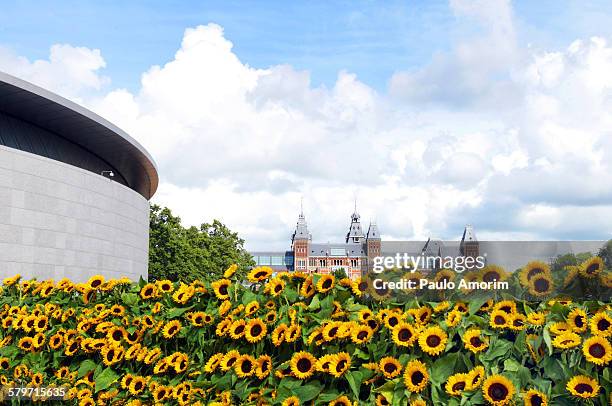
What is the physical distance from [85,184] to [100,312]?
22.6 metres

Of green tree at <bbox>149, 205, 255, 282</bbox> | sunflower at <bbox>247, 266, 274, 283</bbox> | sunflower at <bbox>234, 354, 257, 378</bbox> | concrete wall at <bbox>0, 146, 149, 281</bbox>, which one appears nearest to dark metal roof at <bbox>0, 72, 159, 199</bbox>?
concrete wall at <bbox>0, 146, 149, 281</bbox>

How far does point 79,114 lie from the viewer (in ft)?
102

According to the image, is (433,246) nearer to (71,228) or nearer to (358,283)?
(358,283)

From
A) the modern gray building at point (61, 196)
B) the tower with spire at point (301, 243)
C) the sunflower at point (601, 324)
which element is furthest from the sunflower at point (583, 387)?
the tower with spire at point (301, 243)

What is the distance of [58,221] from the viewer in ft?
83.7

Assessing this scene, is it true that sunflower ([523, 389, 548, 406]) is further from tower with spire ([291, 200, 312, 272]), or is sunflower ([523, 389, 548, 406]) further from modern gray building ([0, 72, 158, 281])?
tower with spire ([291, 200, 312, 272])

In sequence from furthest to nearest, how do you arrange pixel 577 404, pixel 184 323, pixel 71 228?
pixel 71 228
pixel 184 323
pixel 577 404

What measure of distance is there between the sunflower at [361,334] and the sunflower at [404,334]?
0.53 ft

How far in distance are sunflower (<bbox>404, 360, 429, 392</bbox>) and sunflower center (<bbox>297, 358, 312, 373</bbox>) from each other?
2.27 ft

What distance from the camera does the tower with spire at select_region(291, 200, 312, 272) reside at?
511 ft

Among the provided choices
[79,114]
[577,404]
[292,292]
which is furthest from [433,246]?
[79,114]

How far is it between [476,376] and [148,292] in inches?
123

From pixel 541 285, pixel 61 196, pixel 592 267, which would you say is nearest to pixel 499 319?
pixel 541 285

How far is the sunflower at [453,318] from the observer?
4285mm
